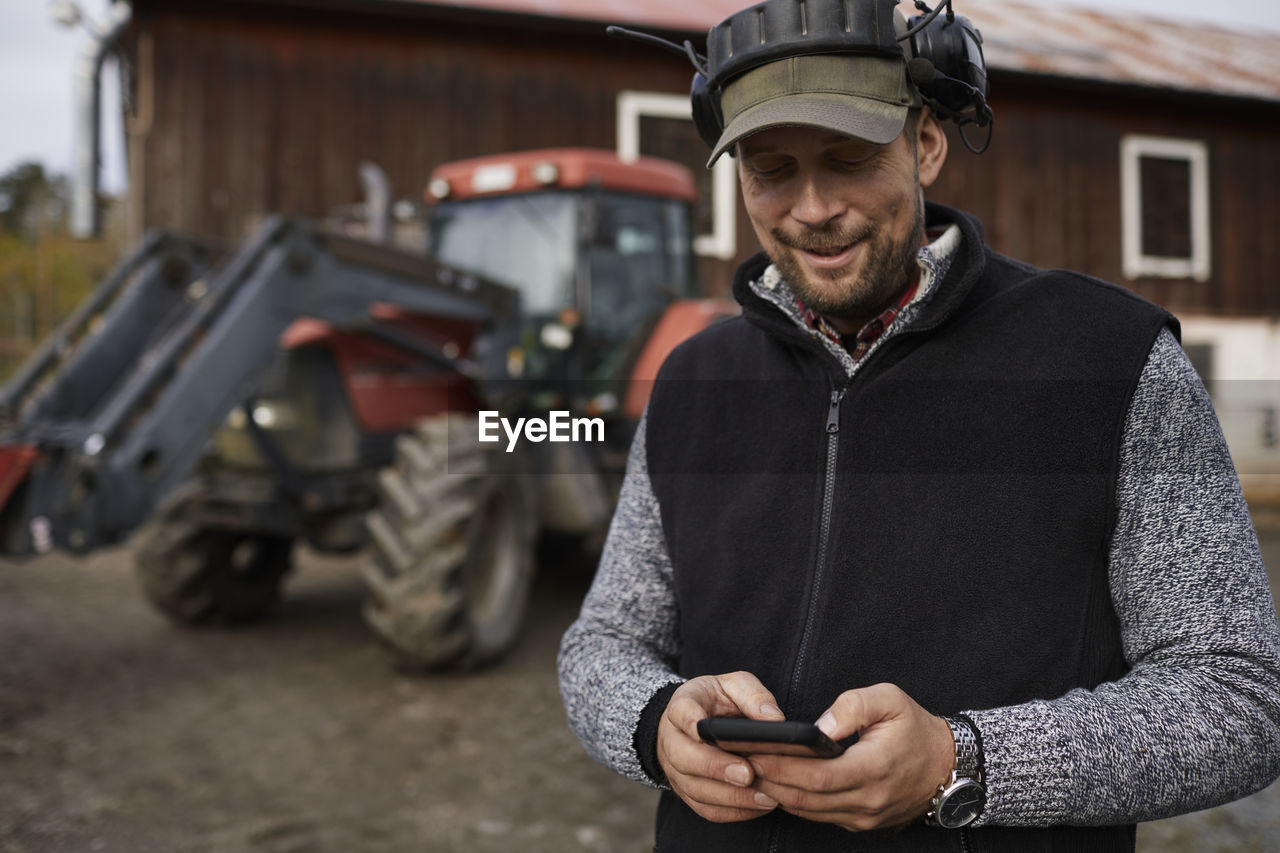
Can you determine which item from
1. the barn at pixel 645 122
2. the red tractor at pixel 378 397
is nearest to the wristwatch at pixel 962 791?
the red tractor at pixel 378 397

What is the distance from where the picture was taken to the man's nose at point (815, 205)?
128 centimetres

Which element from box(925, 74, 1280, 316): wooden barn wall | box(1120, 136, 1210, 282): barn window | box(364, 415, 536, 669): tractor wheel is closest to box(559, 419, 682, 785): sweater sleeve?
box(364, 415, 536, 669): tractor wheel

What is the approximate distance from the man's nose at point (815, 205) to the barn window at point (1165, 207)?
11997 millimetres

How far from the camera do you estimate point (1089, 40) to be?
1236 cm

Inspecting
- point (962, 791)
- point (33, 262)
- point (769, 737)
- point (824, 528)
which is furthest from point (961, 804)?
point (33, 262)

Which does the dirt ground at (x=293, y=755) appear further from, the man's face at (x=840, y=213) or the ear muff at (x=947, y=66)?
the ear muff at (x=947, y=66)

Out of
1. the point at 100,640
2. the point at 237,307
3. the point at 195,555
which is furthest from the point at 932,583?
the point at 100,640

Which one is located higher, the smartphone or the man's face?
the man's face

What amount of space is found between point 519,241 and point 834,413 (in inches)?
183

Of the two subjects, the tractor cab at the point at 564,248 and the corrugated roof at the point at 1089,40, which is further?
the corrugated roof at the point at 1089,40

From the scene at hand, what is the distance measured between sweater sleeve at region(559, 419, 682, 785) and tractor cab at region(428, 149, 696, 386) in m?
3.98

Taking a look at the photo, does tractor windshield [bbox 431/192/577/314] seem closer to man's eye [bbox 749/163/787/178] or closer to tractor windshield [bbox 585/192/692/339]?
tractor windshield [bbox 585/192/692/339]

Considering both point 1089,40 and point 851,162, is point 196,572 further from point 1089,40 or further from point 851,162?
point 1089,40

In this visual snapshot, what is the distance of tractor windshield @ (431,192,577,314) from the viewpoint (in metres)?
5.55
